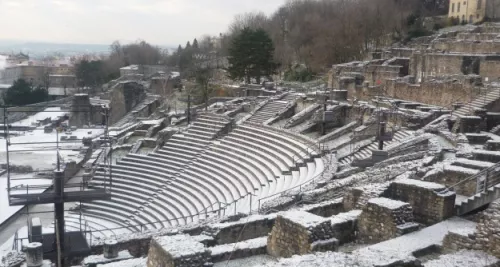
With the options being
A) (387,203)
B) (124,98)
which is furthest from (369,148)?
(124,98)

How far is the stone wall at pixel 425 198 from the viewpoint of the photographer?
9.23m

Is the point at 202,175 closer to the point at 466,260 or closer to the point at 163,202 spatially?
the point at 163,202

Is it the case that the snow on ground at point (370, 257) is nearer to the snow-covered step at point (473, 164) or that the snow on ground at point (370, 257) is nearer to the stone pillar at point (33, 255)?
the snow-covered step at point (473, 164)

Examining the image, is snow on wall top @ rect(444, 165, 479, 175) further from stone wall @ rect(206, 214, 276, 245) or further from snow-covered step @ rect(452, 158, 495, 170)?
stone wall @ rect(206, 214, 276, 245)

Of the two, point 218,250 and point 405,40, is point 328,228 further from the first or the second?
point 405,40

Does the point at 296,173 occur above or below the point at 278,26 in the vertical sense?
below

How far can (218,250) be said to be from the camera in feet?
27.4

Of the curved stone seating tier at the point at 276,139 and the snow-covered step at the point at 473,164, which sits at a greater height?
the snow-covered step at the point at 473,164

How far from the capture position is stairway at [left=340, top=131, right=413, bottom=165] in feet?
59.5

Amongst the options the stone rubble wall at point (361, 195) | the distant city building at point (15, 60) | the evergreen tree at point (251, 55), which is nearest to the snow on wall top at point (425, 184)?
the stone rubble wall at point (361, 195)

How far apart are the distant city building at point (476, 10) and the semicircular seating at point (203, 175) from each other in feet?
108

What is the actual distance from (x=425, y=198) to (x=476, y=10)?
44912 mm

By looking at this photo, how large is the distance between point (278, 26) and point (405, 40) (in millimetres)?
20958

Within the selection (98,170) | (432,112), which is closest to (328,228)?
(432,112)
